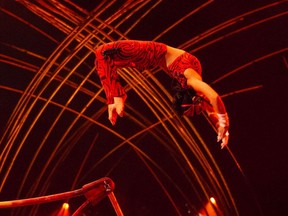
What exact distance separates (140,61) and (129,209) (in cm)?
466

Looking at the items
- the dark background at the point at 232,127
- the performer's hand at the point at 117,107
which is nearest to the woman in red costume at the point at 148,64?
the performer's hand at the point at 117,107

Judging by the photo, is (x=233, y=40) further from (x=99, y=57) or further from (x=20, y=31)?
(x=99, y=57)

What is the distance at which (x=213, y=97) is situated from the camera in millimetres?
3232

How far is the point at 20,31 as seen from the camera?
6.41 m

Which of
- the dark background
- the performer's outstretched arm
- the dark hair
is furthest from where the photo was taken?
the dark background

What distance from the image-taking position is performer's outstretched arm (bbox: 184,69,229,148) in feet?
10.7

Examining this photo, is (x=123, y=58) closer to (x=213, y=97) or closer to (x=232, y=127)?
(x=213, y=97)

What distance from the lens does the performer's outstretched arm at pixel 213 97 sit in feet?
10.7

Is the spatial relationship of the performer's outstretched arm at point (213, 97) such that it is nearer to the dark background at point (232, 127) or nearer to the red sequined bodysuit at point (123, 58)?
the red sequined bodysuit at point (123, 58)

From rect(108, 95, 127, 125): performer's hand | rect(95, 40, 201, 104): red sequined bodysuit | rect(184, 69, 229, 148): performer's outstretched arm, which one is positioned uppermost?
rect(95, 40, 201, 104): red sequined bodysuit

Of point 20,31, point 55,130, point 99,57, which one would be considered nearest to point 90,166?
point 55,130

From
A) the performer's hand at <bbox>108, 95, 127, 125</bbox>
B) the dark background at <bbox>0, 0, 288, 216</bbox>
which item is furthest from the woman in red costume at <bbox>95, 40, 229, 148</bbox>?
the dark background at <bbox>0, 0, 288, 216</bbox>

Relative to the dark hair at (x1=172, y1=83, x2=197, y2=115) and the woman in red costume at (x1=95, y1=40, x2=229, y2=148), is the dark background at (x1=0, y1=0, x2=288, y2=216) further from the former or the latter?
the dark hair at (x1=172, y1=83, x2=197, y2=115)

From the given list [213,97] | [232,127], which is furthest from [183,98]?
[232,127]
